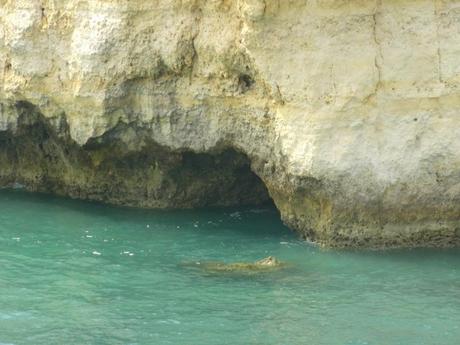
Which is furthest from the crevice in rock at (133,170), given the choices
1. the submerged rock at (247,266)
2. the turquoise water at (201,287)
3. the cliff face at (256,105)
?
the submerged rock at (247,266)

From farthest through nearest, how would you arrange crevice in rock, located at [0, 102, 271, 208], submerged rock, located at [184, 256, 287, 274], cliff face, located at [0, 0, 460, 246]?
crevice in rock, located at [0, 102, 271, 208] → cliff face, located at [0, 0, 460, 246] → submerged rock, located at [184, 256, 287, 274]

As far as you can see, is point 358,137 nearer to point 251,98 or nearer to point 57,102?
point 251,98

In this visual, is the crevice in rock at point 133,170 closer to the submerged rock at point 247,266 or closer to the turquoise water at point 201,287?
the turquoise water at point 201,287

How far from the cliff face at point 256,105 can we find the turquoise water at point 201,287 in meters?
0.68

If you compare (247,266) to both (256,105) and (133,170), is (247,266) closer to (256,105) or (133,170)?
(256,105)

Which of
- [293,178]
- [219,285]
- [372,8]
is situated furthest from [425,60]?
[219,285]

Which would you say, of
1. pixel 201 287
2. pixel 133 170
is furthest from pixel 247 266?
pixel 133 170

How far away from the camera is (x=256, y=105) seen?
15.5 m

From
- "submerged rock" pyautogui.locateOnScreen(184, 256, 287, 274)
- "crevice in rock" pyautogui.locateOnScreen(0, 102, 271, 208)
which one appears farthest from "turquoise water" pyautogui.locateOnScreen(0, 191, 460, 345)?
"crevice in rock" pyautogui.locateOnScreen(0, 102, 271, 208)

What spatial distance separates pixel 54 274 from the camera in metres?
14.2

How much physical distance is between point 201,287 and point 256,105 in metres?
3.12

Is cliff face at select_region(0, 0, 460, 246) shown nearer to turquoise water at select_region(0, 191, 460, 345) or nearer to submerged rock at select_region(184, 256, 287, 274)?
turquoise water at select_region(0, 191, 460, 345)

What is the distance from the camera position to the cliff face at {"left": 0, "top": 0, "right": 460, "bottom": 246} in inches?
573

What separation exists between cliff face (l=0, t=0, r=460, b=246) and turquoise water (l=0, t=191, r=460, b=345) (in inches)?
26.9
